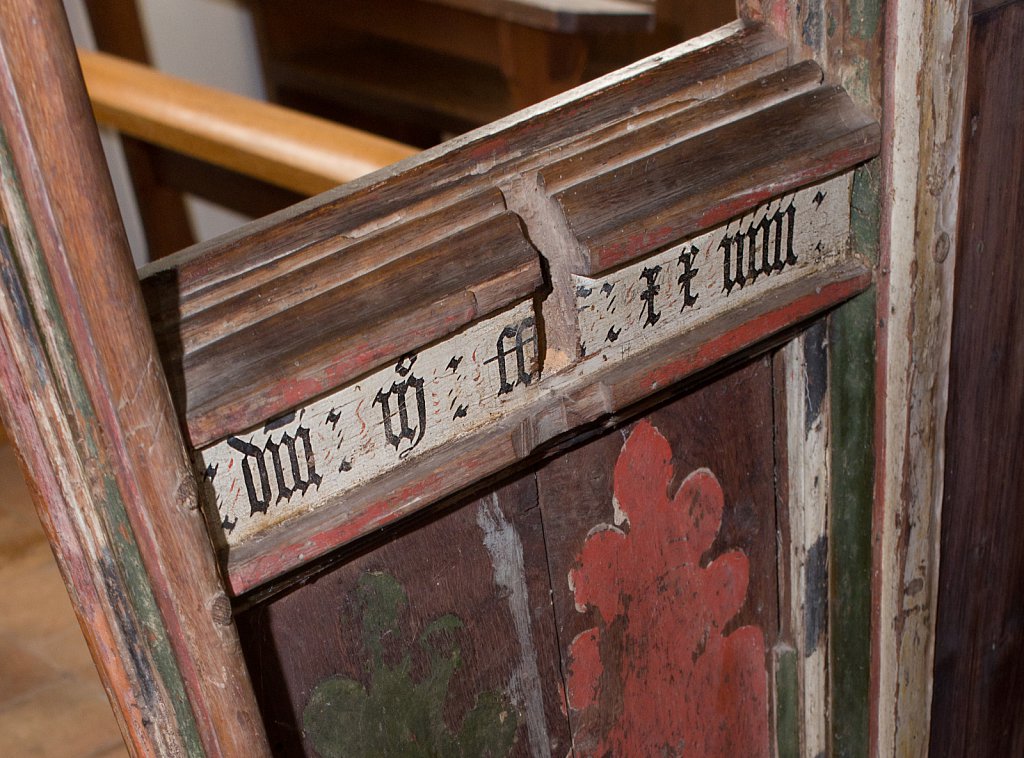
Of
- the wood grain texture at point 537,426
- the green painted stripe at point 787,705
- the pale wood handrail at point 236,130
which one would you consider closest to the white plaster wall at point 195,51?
the pale wood handrail at point 236,130

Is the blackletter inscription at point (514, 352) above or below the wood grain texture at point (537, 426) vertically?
above

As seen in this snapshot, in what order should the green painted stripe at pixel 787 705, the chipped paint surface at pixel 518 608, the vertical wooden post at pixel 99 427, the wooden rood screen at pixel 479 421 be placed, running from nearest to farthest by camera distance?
1. the vertical wooden post at pixel 99 427
2. the wooden rood screen at pixel 479 421
3. the chipped paint surface at pixel 518 608
4. the green painted stripe at pixel 787 705

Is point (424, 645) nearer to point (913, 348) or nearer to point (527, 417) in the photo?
point (527, 417)

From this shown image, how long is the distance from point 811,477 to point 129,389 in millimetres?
696

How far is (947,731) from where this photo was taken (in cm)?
145

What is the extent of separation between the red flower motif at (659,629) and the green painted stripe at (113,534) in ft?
1.23

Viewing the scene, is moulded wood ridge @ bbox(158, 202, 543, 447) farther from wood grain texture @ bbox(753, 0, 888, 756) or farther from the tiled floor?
the tiled floor

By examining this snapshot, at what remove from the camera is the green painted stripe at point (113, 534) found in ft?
2.35

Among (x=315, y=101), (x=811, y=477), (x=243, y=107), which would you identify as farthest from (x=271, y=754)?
(x=315, y=101)

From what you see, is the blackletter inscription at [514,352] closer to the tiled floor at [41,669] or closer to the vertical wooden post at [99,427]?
the vertical wooden post at [99,427]

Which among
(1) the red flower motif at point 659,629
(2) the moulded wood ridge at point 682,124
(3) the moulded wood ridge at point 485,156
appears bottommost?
(1) the red flower motif at point 659,629

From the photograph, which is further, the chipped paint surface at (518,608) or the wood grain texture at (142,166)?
the wood grain texture at (142,166)

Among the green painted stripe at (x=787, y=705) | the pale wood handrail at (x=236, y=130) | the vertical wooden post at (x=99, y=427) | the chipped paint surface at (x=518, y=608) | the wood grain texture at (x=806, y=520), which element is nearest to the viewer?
the vertical wooden post at (x=99, y=427)

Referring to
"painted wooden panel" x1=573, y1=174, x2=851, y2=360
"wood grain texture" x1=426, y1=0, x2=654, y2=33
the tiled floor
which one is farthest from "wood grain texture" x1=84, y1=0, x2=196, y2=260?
"painted wooden panel" x1=573, y1=174, x2=851, y2=360
